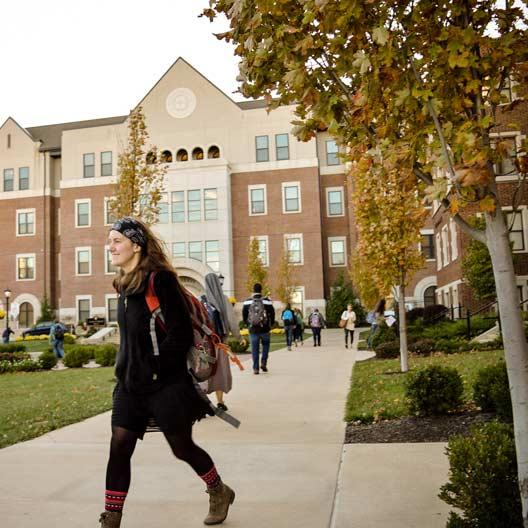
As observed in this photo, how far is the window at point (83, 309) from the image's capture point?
46.2 meters

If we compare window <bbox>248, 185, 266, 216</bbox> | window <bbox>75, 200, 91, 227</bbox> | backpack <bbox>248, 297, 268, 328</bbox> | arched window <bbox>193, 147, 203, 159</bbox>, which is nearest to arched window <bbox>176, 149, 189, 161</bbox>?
arched window <bbox>193, 147, 203, 159</bbox>

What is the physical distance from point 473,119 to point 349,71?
0.89 metres

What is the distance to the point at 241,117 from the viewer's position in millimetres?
44000

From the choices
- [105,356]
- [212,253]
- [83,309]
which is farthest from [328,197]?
[105,356]

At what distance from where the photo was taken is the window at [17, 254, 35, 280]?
4941 cm

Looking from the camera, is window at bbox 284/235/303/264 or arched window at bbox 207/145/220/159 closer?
window at bbox 284/235/303/264

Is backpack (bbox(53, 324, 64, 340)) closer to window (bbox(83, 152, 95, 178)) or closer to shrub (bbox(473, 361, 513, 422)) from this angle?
shrub (bbox(473, 361, 513, 422))

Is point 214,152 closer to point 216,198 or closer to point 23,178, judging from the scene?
point 216,198

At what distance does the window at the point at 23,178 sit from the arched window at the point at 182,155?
1405cm

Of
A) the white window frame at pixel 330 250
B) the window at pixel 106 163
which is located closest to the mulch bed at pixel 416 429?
the white window frame at pixel 330 250

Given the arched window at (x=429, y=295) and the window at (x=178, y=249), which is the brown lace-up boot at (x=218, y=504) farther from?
the window at (x=178, y=249)

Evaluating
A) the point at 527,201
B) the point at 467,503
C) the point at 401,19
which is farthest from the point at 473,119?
the point at 527,201

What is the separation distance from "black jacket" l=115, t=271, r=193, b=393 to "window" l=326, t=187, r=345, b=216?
41835 millimetres

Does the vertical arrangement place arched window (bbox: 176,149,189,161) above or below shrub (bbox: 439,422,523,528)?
above
